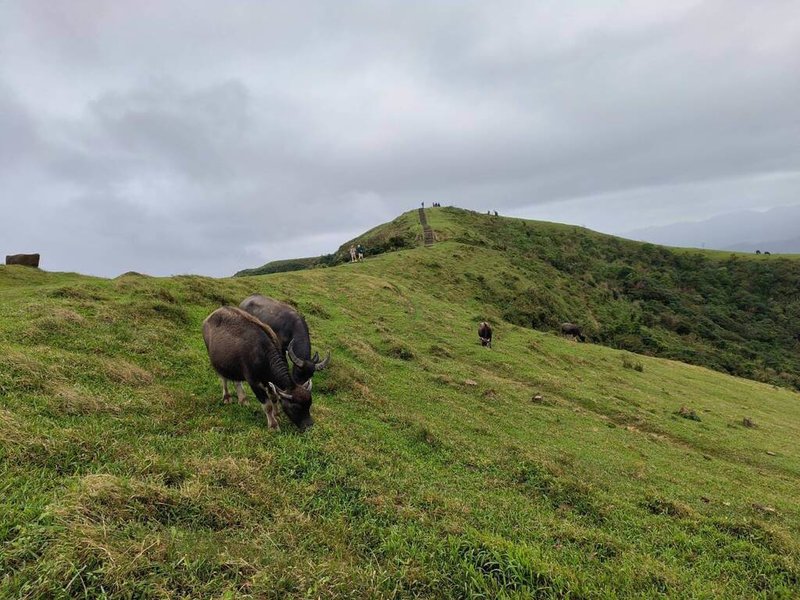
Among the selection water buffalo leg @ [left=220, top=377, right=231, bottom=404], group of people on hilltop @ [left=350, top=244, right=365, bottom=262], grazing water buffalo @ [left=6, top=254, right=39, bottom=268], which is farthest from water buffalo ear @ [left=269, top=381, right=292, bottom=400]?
group of people on hilltop @ [left=350, top=244, right=365, bottom=262]

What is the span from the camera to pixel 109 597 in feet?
14.4

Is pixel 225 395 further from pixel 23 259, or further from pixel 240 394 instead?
pixel 23 259

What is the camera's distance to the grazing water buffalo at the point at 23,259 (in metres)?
28.8

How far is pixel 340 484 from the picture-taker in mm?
7949

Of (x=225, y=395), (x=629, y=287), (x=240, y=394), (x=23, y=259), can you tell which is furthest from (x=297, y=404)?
(x=629, y=287)

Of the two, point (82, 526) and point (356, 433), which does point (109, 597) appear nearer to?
point (82, 526)

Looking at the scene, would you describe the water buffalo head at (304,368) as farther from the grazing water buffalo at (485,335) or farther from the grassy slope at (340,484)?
the grazing water buffalo at (485,335)

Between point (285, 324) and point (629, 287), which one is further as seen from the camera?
point (629, 287)

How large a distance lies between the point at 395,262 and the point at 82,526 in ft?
134

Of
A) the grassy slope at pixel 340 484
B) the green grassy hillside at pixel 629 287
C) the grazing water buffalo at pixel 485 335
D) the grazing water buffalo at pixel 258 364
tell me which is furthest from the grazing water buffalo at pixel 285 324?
the green grassy hillside at pixel 629 287

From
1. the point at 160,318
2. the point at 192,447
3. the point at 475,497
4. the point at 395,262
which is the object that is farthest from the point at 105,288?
the point at 395,262

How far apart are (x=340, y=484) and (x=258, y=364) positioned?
12.0 feet

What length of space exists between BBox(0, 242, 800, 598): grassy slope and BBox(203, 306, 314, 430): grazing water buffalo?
608 mm

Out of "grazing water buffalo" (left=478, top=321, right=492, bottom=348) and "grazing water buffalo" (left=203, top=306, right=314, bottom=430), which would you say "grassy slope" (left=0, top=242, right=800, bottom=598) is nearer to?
"grazing water buffalo" (left=203, top=306, right=314, bottom=430)
